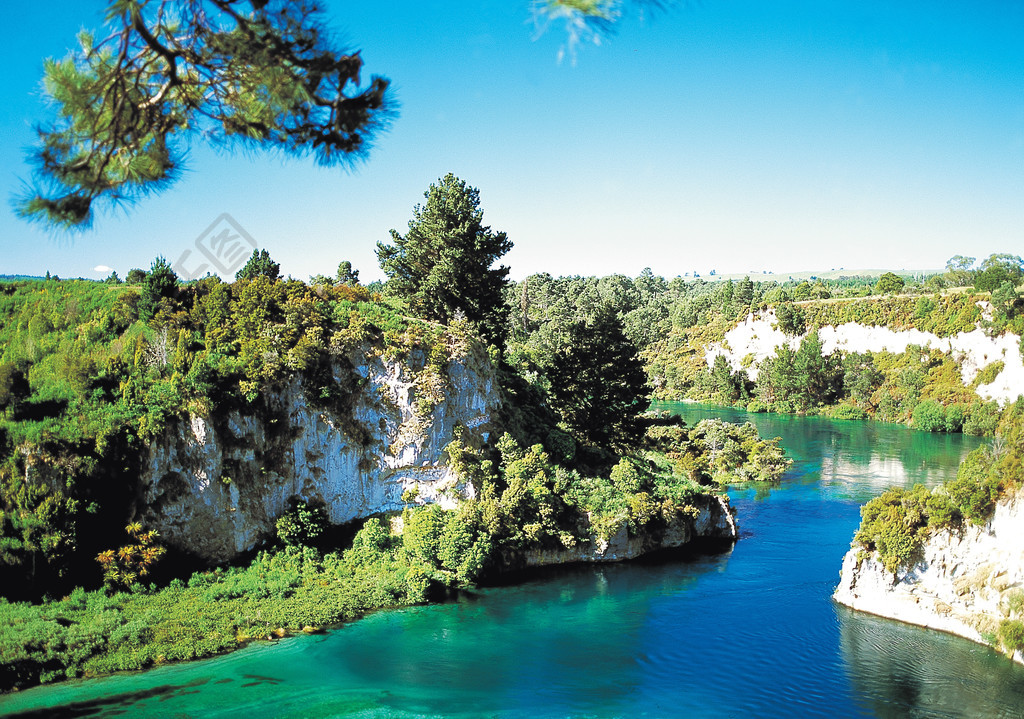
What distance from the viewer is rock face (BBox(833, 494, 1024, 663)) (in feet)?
73.8

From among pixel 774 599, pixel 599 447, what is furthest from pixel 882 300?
pixel 774 599

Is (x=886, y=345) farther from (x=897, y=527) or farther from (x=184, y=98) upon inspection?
(x=184, y=98)

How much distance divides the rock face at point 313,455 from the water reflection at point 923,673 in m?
14.9

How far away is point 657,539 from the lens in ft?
102

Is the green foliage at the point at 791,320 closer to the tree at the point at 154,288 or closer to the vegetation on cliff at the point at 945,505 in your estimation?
the vegetation on cliff at the point at 945,505

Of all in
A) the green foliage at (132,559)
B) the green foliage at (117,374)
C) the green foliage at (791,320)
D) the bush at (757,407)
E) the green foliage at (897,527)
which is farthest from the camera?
the green foliage at (791,320)

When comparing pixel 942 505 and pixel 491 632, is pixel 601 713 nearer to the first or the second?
pixel 491 632

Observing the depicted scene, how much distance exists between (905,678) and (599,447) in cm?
1701

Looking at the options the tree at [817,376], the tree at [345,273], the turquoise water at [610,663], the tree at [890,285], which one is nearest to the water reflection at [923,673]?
the turquoise water at [610,663]

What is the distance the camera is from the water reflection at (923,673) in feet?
61.4

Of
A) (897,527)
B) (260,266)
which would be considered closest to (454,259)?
(260,266)

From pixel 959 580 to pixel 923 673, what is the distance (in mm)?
4496

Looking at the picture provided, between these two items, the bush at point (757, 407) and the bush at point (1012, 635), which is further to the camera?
the bush at point (757, 407)

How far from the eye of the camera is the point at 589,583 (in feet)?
89.1
